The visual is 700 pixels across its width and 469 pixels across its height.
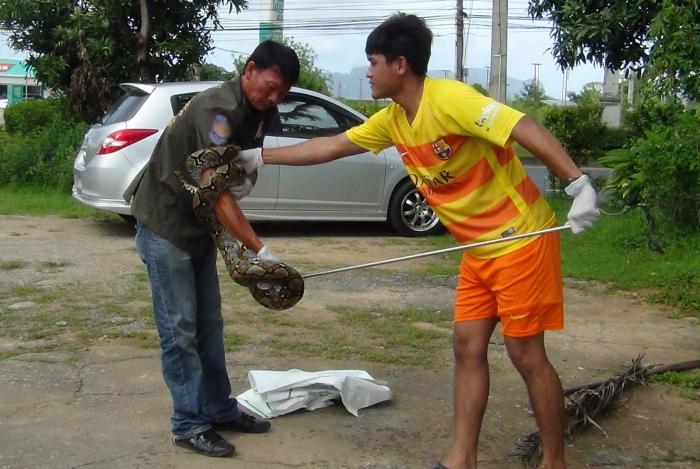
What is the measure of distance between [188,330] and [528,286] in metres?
1.51

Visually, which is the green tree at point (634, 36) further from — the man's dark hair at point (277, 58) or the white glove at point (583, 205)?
the man's dark hair at point (277, 58)

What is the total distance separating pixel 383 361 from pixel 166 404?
1415 mm

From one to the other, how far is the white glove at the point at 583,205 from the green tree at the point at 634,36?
2.50 meters

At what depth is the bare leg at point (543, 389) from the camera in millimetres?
3848

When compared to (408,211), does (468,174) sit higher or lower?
higher

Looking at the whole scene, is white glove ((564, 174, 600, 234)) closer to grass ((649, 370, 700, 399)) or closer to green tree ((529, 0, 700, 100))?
grass ((649, 370, 700, 399))

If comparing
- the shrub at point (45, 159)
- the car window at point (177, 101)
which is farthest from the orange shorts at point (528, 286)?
the shrub at point (45, 159)

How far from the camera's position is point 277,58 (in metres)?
3.97

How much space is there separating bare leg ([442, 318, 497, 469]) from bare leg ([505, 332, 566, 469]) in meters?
0.16

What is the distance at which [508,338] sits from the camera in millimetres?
3855

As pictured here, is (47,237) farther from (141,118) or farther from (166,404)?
(166,404)

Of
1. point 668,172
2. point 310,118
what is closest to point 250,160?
point 668,172

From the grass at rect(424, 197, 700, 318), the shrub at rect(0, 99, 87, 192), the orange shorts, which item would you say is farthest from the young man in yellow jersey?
the shrub at rect(0, 99, 87, 192)

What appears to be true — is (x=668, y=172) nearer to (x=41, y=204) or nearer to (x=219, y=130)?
(x=219, y=130)
